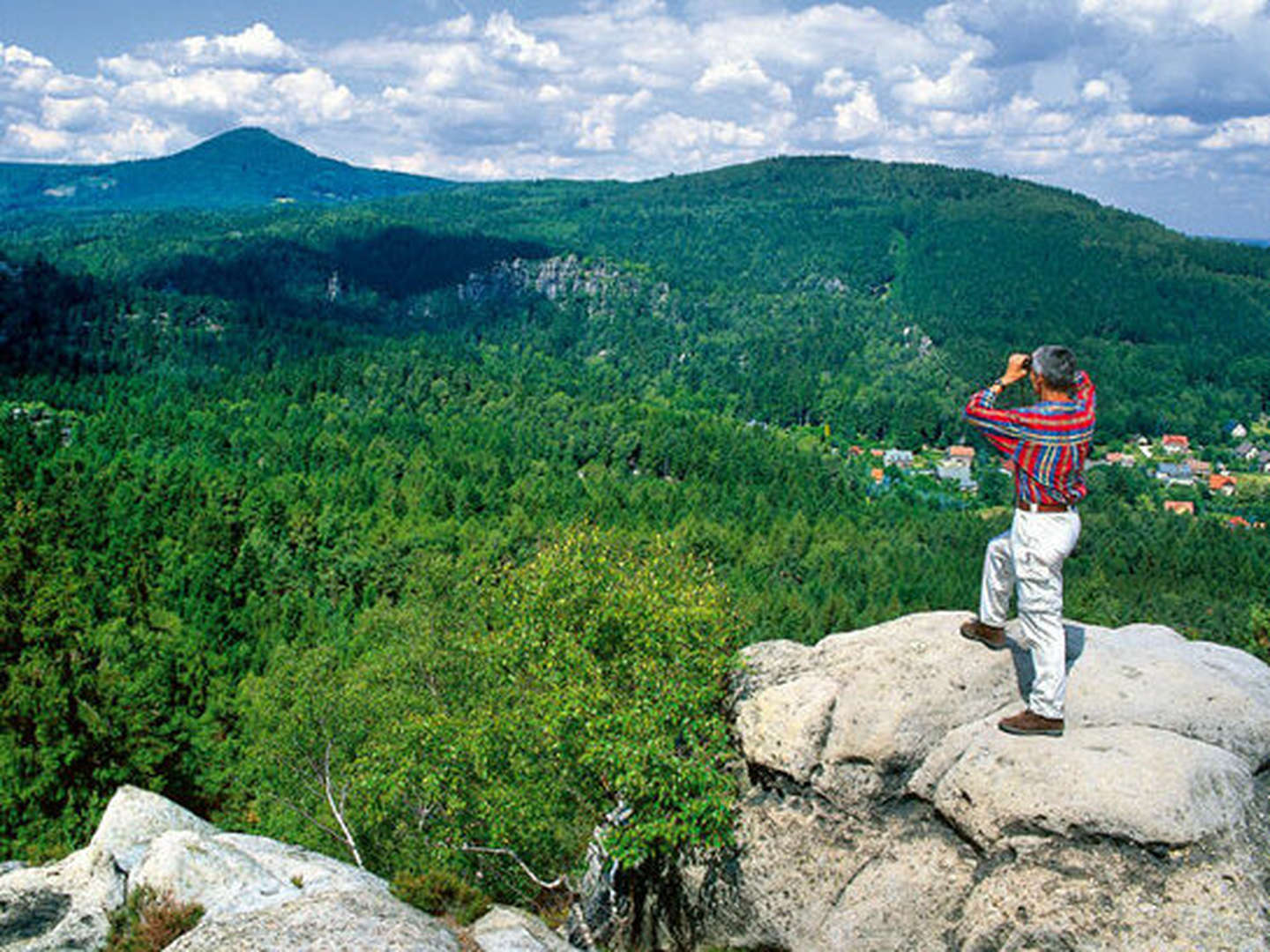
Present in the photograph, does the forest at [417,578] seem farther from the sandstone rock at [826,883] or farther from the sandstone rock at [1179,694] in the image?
the sandstone rock at [1179,694]

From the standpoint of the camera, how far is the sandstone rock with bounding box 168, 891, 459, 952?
12836 mm

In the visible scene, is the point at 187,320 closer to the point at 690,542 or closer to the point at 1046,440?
the point at 690,542

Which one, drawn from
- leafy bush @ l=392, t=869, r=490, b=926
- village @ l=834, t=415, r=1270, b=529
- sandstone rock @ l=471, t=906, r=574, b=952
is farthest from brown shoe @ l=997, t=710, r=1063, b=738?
village @ l=834, t=415, r=1270, b=529

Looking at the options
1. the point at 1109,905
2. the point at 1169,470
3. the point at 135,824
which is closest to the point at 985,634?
the point at 1109,905

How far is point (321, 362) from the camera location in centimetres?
17338

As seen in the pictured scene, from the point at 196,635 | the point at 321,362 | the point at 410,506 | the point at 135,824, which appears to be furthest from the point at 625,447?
the point at 135,824

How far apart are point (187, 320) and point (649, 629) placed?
207m

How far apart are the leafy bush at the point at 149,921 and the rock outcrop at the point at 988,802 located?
8.61 m

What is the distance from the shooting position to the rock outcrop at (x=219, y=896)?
43.3ft

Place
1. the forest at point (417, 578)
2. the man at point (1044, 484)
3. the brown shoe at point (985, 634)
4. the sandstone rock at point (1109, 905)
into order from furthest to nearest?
the forest at point (417, 578) < the brown shoe at point (985, 634) < the man at point (1044, 484) < the sandstone rock at point (1109, 905)

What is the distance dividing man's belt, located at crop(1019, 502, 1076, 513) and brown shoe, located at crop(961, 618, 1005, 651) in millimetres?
3165

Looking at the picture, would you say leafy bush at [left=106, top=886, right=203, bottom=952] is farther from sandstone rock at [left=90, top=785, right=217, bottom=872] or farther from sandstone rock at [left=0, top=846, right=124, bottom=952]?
sandstone rock at [left=90, top=785, right=217, bottom=872]

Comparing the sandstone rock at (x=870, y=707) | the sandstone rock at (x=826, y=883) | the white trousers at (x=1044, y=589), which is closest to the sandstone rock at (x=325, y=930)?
the sandstone rock at (x=826, y=883)

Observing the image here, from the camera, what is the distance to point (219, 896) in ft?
51.9
